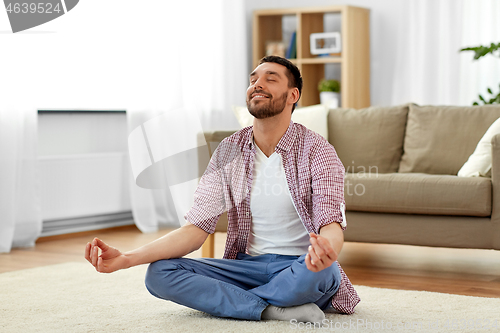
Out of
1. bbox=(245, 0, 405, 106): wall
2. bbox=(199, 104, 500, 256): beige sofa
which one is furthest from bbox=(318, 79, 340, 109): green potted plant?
bbox=(199, 104, 500, 256): beige sofa

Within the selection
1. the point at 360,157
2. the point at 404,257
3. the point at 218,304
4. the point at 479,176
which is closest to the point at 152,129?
the point at 360,157

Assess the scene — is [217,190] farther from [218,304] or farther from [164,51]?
[164,51]

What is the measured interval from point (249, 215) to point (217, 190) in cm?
13

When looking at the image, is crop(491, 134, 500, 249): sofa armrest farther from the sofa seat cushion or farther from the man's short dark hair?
the man's short dark hair

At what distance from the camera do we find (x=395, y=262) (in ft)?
10.4

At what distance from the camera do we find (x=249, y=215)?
2068 mm

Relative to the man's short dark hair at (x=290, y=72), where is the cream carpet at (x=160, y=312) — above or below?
below

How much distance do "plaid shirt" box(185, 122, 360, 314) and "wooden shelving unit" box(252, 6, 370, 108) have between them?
117 inches

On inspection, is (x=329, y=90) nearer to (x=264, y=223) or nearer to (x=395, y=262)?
(x=395, y=262)

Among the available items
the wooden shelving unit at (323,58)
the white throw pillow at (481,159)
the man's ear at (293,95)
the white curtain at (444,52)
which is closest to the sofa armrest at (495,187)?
the white throw pillow at (481,159)

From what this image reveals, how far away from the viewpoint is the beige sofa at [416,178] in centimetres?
273

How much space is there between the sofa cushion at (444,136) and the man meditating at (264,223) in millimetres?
1494

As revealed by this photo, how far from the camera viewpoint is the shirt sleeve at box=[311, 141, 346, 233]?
1.82 meters

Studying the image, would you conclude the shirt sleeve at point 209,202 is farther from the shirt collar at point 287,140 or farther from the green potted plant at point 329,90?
the green potted plant at point 329,90
